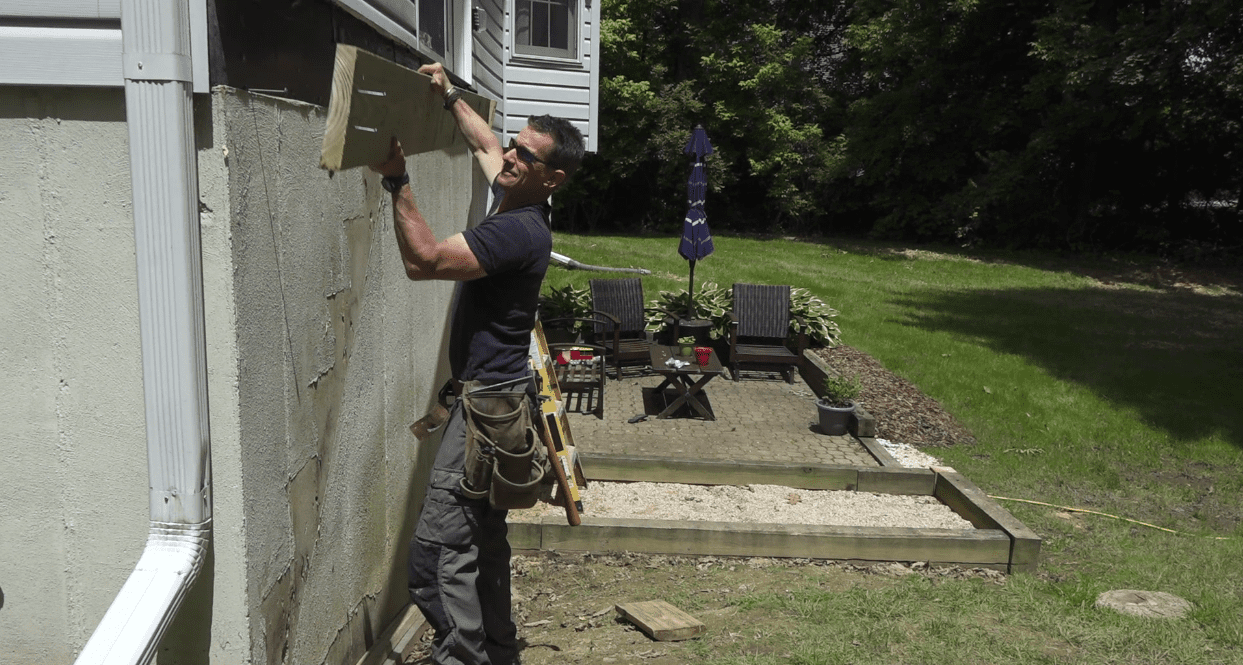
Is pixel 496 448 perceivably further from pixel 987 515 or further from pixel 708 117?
pixel 708 117

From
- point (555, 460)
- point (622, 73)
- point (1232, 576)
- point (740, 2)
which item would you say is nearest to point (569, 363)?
point (555, 460)

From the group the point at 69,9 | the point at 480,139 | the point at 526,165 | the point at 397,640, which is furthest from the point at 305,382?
the point at 397,640

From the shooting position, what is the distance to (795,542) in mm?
5477

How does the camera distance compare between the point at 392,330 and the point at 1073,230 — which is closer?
the point at 392,330

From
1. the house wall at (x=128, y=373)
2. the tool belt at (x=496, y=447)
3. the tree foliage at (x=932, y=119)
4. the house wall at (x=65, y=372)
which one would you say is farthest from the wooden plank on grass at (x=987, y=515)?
the tree foliage at (x=932, y=119)

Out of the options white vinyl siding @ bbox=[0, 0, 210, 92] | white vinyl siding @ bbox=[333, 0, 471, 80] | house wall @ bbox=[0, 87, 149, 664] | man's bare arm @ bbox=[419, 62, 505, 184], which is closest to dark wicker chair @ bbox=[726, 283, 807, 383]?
white vinyl siding @ bbox=[333, 0, 471, 80]

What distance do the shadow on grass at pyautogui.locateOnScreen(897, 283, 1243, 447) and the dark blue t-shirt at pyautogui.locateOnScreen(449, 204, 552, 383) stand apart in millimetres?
7833

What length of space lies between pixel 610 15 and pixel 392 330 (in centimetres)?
2701

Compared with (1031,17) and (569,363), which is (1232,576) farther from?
(1031,17)

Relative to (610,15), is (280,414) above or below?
below

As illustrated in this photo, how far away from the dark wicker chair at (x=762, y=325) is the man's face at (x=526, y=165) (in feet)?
24.5

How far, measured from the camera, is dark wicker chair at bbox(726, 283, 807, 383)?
10.8 meters

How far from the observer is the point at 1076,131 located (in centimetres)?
Answer: 2331

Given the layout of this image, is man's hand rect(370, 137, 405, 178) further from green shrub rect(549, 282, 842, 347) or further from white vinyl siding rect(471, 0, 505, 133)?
green shrub rect(549, 282, 842, 347)
